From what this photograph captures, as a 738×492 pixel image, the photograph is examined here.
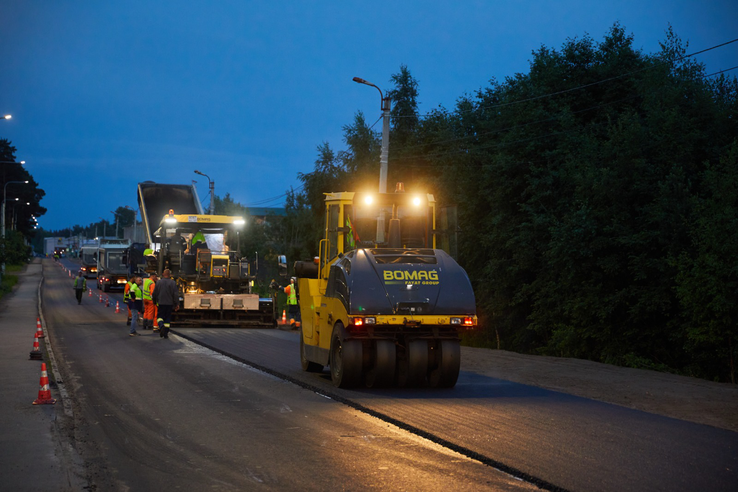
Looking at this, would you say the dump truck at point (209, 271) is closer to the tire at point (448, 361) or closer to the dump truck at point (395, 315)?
the dump truck at point (395, 315)

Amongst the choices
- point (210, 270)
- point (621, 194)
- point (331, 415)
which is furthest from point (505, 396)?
point (210, 270)

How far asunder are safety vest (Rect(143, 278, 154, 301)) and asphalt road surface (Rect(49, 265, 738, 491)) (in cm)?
1068

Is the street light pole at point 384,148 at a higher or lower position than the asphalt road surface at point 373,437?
higher

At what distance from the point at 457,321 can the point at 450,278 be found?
698 millimetres

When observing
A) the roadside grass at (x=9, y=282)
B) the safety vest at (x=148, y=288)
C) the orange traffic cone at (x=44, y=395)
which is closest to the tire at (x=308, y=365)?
the orange traffic cone at (x=44, y=395)

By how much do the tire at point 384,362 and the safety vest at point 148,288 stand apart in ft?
46.4

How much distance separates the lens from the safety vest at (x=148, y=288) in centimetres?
2485

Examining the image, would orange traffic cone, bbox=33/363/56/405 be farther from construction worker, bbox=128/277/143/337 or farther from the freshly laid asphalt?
construction worker, bbox=128/277/143/337

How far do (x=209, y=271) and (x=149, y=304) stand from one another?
3.30 metres

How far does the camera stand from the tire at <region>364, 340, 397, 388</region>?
12266mm

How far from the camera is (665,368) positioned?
19828 mm

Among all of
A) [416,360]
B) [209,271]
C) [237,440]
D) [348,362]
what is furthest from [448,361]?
[209,271]

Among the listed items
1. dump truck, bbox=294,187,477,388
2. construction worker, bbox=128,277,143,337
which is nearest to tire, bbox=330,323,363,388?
dump truck, bbox=294,187,477,388

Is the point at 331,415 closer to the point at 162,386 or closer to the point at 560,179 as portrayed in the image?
the point at 162,386
